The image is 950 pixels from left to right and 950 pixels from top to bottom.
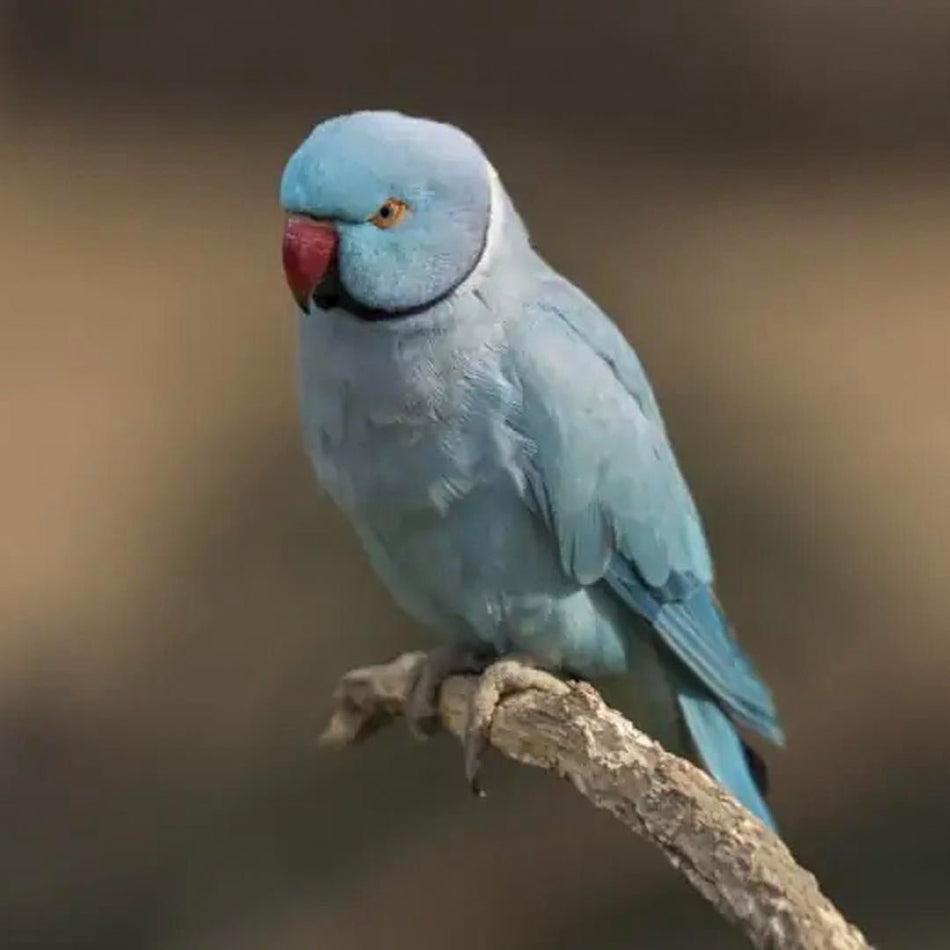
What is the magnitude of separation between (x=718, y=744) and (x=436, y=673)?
9.1 inches

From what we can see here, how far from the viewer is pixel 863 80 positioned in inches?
77.5

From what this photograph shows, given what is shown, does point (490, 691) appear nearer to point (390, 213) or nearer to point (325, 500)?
point (390, 213)

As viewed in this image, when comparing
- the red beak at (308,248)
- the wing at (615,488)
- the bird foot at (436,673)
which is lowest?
the bird foot at (436,673)

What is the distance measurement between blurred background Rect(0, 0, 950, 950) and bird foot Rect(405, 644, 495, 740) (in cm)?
65

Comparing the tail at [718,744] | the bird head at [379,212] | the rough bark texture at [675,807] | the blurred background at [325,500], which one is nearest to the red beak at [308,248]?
the bird head at [379,212]

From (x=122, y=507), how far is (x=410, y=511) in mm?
968

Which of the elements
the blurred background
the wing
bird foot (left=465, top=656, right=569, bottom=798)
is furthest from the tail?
the blurred background

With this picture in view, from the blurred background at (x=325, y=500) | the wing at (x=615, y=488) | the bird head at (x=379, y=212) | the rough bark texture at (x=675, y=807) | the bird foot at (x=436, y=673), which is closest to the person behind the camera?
the rough bark texture at (x=675, y=807)

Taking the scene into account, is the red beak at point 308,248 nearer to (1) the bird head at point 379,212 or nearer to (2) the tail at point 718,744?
(1) the bird head at point 379,212

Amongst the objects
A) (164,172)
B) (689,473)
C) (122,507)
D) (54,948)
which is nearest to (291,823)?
(54,948)

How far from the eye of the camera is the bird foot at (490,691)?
1.05 metres

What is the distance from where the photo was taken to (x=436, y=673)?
→ 3.73 feet

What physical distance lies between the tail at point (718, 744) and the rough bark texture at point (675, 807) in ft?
0.60

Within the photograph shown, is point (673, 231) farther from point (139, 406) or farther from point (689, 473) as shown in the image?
point (139, 406)
